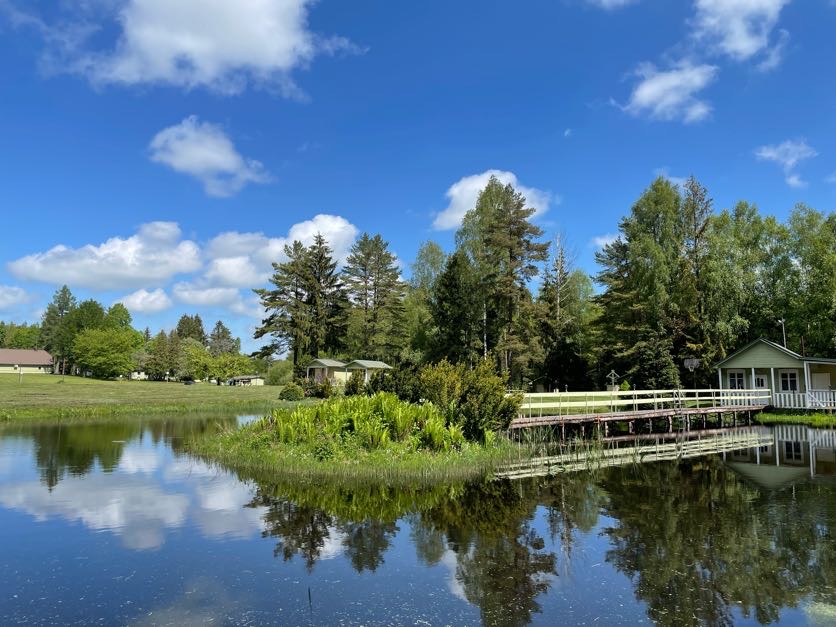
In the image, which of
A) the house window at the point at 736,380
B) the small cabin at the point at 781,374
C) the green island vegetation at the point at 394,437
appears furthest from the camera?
the house window at the point at 736,380

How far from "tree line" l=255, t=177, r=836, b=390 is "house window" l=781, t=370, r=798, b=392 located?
7.53 ft

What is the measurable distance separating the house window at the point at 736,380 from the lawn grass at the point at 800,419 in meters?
3.90

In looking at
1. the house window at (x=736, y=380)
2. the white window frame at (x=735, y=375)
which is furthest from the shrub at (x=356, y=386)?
the house window at (x=736, y=380)

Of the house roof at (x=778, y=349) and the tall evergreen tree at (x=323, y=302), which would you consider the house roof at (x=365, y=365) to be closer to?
the tall evergreen tree at (x=323, y=302)

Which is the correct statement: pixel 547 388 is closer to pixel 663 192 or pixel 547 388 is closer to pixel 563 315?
pixel 563 315

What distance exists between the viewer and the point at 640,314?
129ft

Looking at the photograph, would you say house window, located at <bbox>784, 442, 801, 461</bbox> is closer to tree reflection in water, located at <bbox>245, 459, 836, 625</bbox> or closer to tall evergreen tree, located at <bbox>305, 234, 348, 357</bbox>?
tree reflection in water, located at <bbox>245, 459, 836, 625</bbox>

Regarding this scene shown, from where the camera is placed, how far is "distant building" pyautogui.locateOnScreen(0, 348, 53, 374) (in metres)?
83.8

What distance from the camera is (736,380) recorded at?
35406 millimetres

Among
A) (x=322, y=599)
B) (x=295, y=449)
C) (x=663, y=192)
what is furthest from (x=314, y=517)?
(x=663, y=192)

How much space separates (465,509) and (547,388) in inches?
1340

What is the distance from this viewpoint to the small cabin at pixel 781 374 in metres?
30.9

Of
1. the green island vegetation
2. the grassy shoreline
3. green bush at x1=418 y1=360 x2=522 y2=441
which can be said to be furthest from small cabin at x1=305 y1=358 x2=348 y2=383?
the grassy shoreline

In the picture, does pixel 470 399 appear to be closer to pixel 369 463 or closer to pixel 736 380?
pixel 369 463
